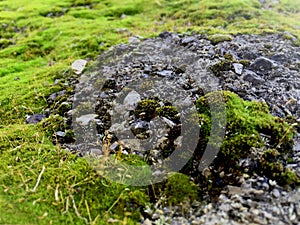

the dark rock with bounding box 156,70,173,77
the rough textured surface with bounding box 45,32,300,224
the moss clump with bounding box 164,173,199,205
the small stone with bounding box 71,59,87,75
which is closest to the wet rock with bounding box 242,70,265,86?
the rough textured surface with bounding box 45,32,300,224

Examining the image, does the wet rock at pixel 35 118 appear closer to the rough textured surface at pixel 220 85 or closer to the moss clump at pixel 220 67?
the rough textured surface at pixel 220 85

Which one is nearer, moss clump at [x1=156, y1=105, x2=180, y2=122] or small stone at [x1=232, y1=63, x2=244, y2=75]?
moss clump at [x1=156, y1=105, x2=180, y2=122]

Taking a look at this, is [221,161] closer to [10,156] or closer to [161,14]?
[10,156]

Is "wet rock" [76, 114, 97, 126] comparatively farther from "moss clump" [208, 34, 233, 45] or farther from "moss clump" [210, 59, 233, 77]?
"moss clump" [208, 34, 233, 45]

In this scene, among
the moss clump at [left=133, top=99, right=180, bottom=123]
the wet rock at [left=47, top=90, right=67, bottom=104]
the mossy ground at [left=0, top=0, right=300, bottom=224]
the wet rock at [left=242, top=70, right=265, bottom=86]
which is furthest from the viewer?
the wet rock at [left=47, top=90, right=67, bottom=104]

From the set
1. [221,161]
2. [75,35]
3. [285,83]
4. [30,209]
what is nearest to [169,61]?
[285,83]

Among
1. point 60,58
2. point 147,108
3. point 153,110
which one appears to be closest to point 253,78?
point 153,110

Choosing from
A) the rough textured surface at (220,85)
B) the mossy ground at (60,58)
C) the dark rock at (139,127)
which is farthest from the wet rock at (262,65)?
the dark rock at (139,127)

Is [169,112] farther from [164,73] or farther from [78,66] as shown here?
[78,66]
